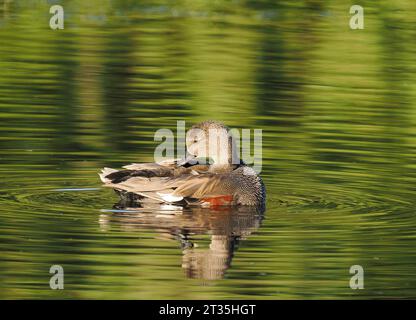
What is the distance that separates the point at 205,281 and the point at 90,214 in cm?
229

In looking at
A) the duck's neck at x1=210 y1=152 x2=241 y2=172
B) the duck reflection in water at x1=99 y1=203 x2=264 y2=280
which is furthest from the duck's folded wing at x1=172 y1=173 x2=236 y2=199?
the duck's neck at x1=210 y1=152 x2=241 y2=172

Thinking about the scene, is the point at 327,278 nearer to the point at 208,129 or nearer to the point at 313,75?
the point at 208,129

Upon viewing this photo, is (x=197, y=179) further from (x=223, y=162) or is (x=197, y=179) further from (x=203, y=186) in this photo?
(x=223, y=162)

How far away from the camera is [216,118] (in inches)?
767

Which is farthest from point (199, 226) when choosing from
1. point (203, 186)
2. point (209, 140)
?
point (209, 140)

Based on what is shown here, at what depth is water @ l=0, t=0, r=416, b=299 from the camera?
39.3ft

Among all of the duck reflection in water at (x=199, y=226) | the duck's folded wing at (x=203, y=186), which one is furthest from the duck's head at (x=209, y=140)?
the duck reflection in water at (x=199, y=226)

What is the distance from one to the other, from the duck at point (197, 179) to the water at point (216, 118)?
189 millimetres

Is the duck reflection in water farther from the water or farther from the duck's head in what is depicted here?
the duck's head

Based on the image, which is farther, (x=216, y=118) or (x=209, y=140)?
(x=216, y=118)

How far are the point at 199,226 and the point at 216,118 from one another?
6.18m

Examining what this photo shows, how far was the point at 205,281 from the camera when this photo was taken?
11.8 metres

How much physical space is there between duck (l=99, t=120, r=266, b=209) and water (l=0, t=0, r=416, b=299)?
189 millimetres

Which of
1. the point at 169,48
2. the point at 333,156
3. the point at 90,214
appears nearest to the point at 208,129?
the point at 90,214
